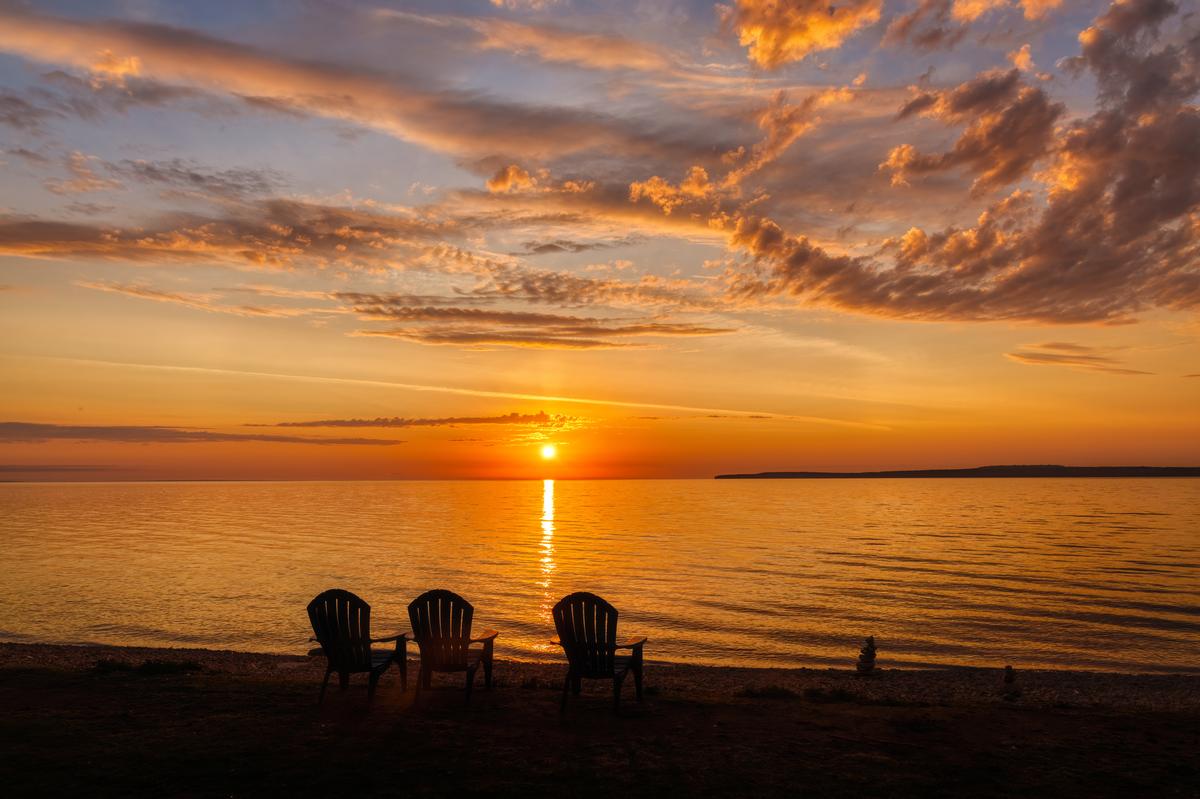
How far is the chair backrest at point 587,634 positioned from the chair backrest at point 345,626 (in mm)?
2365

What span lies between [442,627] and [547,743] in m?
2.44

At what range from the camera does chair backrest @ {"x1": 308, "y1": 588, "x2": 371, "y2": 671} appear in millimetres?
9469

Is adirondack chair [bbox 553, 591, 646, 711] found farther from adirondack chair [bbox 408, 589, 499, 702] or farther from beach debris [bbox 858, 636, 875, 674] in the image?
beach debris [bbox 858, 636, 875, 674]

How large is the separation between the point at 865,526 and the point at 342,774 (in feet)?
240

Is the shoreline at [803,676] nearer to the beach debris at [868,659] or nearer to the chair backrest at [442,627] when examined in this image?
the beach debris at [868,659]

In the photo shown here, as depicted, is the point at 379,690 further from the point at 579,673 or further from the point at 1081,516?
the point at 1081,516

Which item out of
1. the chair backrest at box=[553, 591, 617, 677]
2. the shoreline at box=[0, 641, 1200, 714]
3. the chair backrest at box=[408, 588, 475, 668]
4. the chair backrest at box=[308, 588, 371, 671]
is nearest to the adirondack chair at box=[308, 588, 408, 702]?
the chair backrest at box=[308, 588, 371, 671]

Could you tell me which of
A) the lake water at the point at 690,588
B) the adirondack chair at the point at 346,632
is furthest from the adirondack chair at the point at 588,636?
the lake water at the point at 690,588

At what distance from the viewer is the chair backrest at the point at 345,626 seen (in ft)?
31.1

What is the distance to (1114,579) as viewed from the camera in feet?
113

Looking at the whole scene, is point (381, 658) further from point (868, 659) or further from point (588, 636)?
point (868, 659)

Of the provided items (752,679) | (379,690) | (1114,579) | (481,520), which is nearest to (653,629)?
(752,679)

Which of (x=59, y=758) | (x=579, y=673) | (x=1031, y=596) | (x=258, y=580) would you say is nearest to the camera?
(x=59, y=758)

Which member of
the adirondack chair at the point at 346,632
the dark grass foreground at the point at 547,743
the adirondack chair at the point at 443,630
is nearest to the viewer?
the dark grass foreground at the point at 547,743
